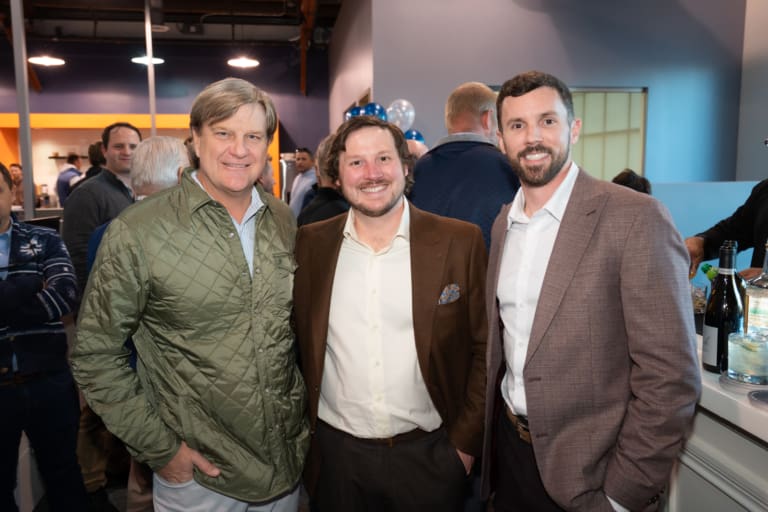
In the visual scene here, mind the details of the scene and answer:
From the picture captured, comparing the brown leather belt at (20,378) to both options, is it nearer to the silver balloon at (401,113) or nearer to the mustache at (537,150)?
the mustache at (537,150)

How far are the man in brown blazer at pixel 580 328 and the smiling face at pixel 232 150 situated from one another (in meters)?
0.68

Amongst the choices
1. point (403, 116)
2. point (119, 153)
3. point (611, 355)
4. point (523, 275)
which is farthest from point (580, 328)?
point (403, 116)

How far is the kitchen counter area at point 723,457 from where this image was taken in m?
1.42

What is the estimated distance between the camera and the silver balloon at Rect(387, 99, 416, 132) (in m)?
5.77

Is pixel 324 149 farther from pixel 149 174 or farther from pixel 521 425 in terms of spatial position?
pixel 521 425

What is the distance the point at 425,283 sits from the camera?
163 cm

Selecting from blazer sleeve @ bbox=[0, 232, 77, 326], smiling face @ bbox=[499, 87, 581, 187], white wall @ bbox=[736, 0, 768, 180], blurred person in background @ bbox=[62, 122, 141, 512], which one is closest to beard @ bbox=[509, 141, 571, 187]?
smiling face @ bbox=[499, 87, 581, 187]

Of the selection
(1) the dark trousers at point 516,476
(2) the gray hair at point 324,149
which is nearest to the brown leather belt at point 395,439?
(1) the dark trousers at point 516,476

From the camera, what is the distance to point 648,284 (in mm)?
1257

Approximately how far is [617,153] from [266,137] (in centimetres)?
705

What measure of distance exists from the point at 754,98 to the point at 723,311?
21.7ft

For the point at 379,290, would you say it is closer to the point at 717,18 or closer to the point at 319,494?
the point at 319,494

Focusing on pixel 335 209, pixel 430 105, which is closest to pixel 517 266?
pixel 335 209

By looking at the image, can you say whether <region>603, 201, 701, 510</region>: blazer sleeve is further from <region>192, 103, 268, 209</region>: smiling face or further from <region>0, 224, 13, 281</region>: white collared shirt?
<region>0, 224, 13, 281</region>: white collared shirt
